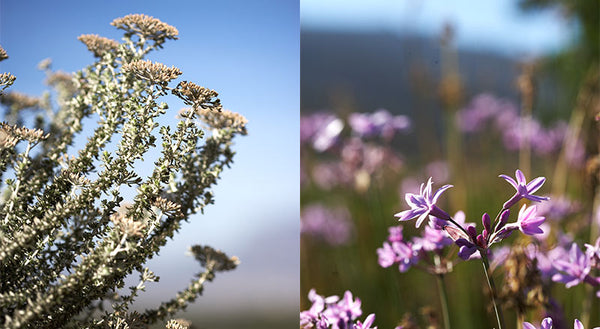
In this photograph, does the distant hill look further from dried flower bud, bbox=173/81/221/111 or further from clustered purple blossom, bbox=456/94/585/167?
dried flower bud, bbox=173/81/221/111

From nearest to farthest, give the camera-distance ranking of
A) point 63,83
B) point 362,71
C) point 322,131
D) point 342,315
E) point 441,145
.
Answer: point 342,315 < point 63,83 < point 322,131 < point 441,145 < point 362,71

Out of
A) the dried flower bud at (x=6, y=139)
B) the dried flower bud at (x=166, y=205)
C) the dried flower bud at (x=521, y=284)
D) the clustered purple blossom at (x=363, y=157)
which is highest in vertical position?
the clustered purple blossom at (x=363, y=157)

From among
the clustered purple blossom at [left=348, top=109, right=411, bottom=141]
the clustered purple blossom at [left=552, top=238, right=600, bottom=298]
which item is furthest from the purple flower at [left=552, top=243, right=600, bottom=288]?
the clustered purple blossom at [left=348, top=109, right=411, bottom=141]

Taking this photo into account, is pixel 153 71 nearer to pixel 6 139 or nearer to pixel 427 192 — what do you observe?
pixel 6 139

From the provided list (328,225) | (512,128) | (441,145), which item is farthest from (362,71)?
(328,225)

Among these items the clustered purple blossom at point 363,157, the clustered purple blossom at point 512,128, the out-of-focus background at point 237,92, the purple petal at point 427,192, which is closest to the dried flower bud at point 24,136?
the out-of-focus background at point 237,92

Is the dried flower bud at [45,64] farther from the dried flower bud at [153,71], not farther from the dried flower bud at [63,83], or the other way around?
the dried flower bud at [153,71]

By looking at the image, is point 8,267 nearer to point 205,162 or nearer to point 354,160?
point 205,162

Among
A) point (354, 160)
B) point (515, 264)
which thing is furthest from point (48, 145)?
point (515, 264)
